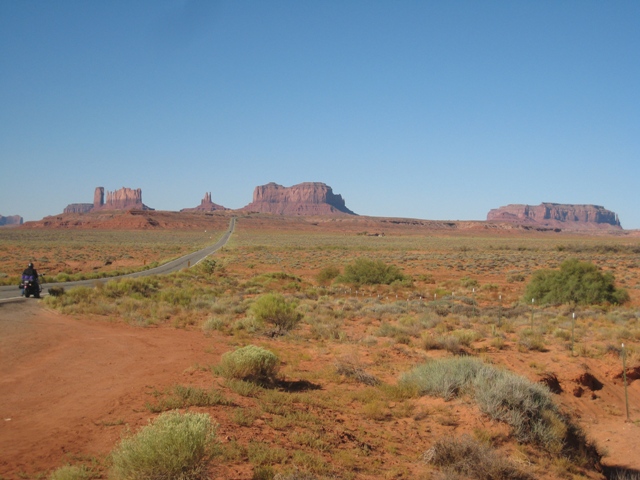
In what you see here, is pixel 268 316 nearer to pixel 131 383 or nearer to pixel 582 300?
pixel 131 383

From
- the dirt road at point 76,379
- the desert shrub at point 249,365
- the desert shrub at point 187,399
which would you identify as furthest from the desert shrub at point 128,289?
the desert shrub at point 187,399

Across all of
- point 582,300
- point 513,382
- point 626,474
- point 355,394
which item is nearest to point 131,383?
point 355,394

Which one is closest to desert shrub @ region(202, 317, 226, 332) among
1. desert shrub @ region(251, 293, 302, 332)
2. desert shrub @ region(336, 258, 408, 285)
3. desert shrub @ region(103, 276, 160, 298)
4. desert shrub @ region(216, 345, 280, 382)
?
desert shrub @ region(251, 293, 302, 332)

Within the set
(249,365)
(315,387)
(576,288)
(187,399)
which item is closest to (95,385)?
(187,399)

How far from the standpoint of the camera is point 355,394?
8664 millimetres

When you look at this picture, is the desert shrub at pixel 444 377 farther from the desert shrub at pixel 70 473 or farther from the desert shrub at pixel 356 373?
the desert shrub at pixel 70 473

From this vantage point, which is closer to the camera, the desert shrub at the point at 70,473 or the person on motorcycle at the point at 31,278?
the desert shrub at the point at 70,473

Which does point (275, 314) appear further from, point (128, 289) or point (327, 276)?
point (327, 276)

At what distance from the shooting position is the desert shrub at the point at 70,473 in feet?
15.4

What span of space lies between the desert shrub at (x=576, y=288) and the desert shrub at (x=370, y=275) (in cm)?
857

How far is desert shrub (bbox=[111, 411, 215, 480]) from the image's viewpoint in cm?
450

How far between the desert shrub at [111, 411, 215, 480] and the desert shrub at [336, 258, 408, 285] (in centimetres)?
2553

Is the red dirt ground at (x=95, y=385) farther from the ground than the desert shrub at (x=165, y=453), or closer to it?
closer to it

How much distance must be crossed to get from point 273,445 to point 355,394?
297 centimetres
